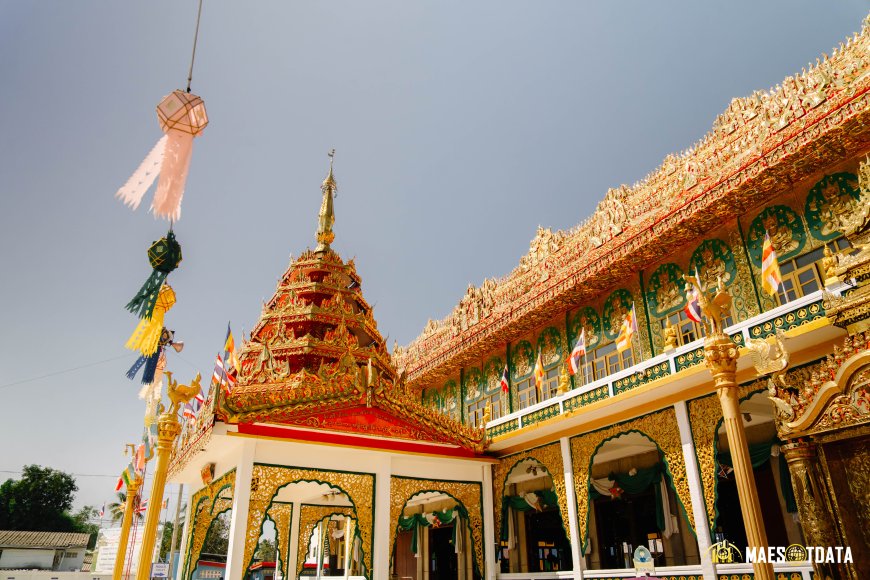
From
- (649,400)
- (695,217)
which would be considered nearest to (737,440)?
(649,400)

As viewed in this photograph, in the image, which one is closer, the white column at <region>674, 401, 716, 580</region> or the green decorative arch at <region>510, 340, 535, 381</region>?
the white column at <region>674, 401, 716, 580</region>

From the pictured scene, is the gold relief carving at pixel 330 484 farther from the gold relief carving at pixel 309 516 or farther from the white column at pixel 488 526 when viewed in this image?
the gold relief carving at pixel 309 516

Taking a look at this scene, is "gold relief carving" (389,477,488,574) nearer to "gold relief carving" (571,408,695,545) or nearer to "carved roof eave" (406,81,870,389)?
"gold relief carving" (571,408,695,545)

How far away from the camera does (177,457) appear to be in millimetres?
13172

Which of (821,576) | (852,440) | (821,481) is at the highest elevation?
(852,440)

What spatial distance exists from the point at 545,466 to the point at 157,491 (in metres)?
7.45

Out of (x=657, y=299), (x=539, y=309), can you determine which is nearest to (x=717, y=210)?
(x=657, y=299)

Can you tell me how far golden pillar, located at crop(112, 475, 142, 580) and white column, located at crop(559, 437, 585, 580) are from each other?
873cm

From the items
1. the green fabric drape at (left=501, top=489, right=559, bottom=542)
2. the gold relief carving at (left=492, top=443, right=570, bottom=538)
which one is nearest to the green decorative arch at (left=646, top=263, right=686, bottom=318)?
the gold relief carving at (left=492, top=443, right=570, bottom=538)

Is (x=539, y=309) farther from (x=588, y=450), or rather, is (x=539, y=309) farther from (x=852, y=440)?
(x=852, y=440)

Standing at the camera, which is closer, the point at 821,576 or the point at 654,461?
the point at 821,576

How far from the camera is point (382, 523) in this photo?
11445 mm

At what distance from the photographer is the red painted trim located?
35.3ft

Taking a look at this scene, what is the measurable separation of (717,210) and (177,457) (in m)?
12.8
